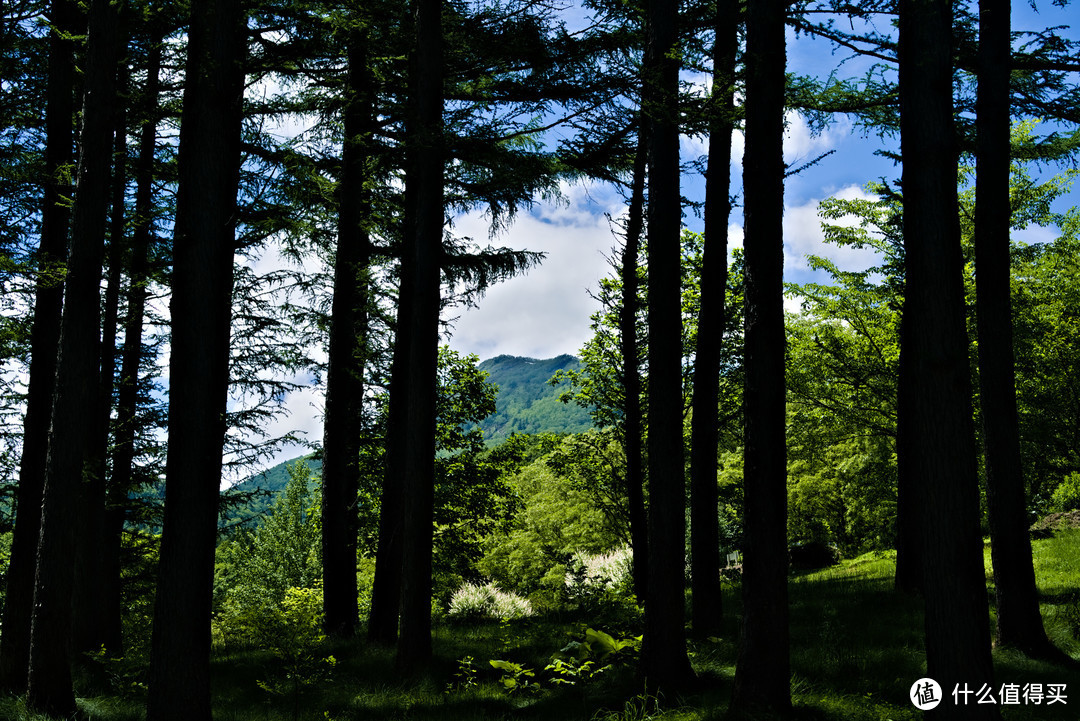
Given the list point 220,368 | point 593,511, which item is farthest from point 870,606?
point 593,511

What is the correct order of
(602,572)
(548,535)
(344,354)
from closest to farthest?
(344,354), (602,572), (548,535)

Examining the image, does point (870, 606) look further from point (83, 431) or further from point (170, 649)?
point (83, 431)

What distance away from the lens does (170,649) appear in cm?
568

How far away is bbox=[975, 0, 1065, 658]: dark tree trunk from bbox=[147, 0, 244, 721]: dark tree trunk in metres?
8.33

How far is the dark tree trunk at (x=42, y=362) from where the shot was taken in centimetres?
817

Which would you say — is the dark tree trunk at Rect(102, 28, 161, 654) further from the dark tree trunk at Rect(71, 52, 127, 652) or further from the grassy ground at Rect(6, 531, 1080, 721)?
the grassy ground at Rect(6, 531, 1080, 721)

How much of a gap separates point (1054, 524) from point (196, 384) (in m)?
17.1

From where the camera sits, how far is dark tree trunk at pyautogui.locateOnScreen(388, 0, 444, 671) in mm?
8148

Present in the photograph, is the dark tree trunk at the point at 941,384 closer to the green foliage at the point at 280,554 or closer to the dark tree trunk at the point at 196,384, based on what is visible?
the dark tree trunk at the point at 196,384

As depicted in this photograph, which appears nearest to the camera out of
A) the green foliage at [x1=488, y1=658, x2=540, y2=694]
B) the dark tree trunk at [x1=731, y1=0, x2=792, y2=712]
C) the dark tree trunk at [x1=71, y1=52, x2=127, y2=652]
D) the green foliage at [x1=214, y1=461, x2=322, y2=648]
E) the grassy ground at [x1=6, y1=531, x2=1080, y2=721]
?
the dark tree trunk at [x1=731, y1=0, x2=792, y2=712]

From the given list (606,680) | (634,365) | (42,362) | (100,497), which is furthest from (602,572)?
(42,362)

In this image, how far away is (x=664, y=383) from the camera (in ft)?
22.8

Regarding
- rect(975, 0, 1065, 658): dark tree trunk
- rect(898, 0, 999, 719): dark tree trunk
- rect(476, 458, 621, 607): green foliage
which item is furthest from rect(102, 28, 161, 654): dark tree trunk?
rect(476, 458, 621, 607): green foliage

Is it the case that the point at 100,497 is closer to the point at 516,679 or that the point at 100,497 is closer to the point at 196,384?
the point at 196,384
